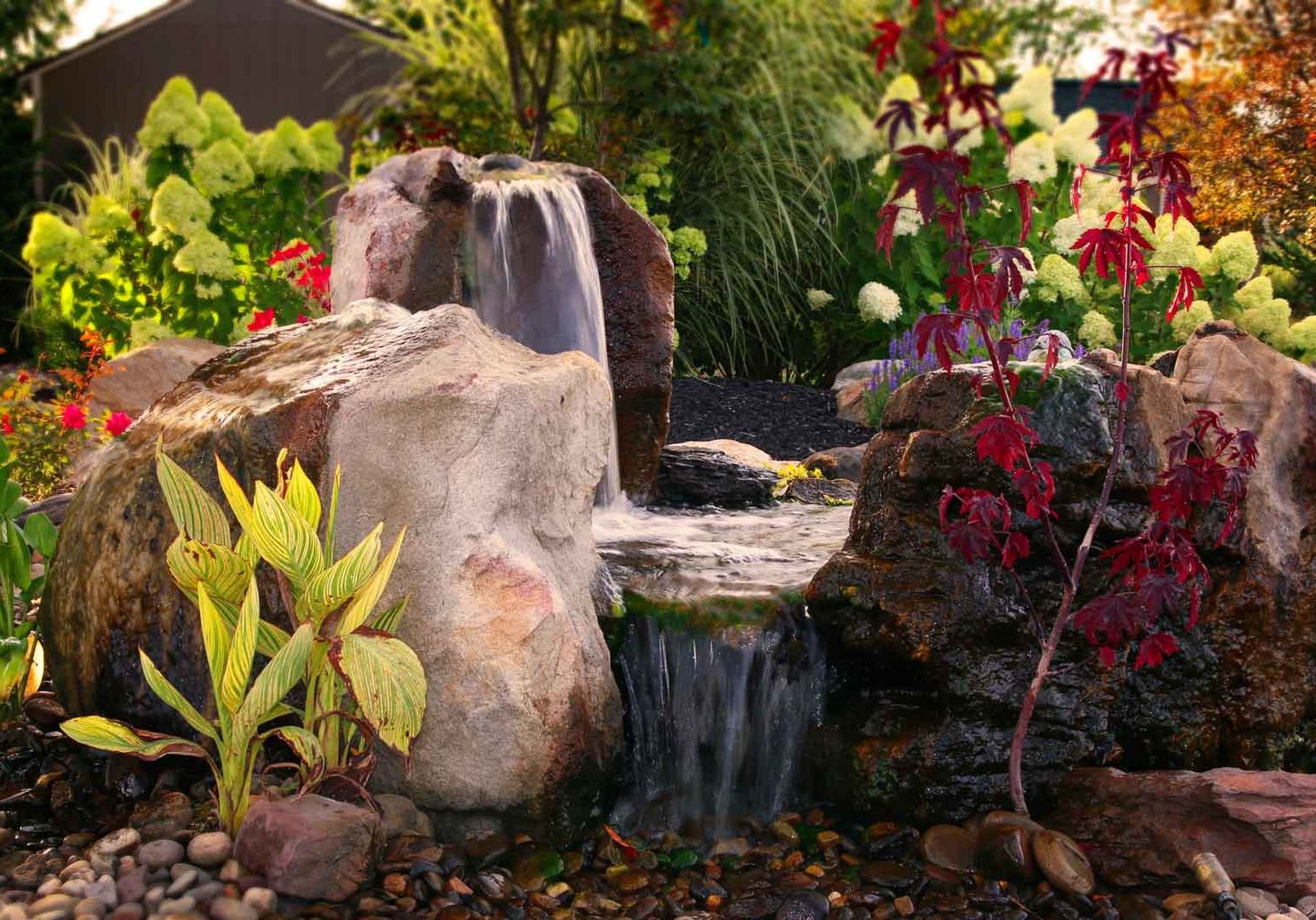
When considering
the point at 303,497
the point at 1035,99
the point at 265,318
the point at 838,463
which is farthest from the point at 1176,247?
the point at 303,497

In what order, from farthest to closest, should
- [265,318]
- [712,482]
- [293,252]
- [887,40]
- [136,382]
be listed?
[136,382], [293,252], [265,318], [712,482], [887,40]

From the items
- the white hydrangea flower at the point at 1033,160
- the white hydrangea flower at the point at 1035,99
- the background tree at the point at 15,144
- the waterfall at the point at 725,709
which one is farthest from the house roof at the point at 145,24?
the waterfall at the point at 725,709

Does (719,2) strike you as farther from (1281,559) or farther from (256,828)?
(256,828)

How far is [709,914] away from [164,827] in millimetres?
1369

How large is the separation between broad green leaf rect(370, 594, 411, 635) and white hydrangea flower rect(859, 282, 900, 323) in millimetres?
5869

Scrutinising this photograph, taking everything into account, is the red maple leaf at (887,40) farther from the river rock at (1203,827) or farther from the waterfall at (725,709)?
the river rock at (1203,827)

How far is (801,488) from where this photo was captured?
579 centimetres

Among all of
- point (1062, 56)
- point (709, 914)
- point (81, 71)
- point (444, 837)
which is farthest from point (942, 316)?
point (1062, 56)

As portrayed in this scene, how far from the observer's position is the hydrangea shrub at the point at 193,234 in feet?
Result: 25.3

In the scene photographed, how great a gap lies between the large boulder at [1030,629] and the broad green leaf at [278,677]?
59.4 inches

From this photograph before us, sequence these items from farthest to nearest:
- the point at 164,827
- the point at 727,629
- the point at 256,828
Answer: the point at 727,629
the point at 164,827
the point at 256,828

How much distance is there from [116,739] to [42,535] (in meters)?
1.08

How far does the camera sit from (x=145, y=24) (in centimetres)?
1639

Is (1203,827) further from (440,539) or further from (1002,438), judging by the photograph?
(440,539)
